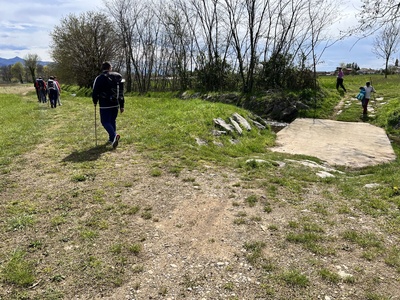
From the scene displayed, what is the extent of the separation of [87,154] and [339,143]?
25.9ft

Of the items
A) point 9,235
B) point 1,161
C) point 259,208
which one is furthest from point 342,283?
point 1,161

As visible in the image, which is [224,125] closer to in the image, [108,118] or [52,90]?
[108,118]

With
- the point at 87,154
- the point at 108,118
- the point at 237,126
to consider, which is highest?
the point at 108,118

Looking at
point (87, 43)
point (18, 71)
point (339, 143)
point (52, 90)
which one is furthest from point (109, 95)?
point (18, 71)

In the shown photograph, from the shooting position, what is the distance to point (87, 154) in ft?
22.1

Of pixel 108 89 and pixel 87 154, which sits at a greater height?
pixel 108 89

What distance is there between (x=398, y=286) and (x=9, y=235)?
14.2 ft

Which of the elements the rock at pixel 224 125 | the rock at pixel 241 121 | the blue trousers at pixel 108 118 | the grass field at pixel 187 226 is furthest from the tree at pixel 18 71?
the blue trousers at pixel 108 118

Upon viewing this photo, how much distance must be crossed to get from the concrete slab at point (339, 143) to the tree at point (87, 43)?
2498cm

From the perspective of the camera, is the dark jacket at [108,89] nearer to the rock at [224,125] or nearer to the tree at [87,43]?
the rock at [224,125]

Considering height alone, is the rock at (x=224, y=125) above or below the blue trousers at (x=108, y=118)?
below

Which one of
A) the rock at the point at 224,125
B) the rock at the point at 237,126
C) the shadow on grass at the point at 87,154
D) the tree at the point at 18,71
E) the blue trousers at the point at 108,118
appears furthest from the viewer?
the tree at the point at 18,71

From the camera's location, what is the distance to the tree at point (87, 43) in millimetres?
31938

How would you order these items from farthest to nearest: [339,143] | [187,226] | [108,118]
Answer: [339,143], [108,118], [187,226]
